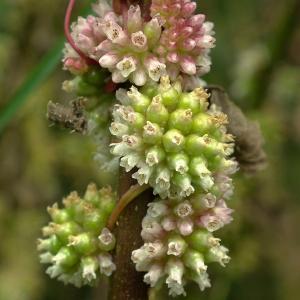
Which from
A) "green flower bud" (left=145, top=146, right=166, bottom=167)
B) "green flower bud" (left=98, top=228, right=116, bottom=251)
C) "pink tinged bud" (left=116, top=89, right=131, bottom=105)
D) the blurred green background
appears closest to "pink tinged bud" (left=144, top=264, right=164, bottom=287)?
Answer: "green flower bud" (left=98, top=228, right=116, bottom=251)

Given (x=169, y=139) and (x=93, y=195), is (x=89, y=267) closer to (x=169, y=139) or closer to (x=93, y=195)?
(x=93, y=195)

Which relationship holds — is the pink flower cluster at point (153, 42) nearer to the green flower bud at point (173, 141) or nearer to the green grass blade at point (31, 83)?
the green flower bud at point (173, 141)

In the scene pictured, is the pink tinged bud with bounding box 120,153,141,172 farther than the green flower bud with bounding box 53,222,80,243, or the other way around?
the green flower bud with bounding box 53,222,80,243

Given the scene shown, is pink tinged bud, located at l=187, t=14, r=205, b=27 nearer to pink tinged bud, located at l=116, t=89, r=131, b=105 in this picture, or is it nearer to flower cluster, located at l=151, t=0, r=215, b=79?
flower cluster, located at l=151, t=0, r=215, b=79

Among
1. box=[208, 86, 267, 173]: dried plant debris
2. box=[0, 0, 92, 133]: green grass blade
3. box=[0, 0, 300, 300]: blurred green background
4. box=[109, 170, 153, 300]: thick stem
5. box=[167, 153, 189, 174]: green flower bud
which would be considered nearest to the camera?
box=[167, 153, 189, 174]: green flower bud

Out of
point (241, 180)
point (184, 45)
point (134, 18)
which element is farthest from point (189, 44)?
point (241, 180)

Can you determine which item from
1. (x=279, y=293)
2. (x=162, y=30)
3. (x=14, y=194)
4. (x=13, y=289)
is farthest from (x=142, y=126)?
(x=279, y=293)

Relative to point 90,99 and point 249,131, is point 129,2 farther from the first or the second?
point 249,131
